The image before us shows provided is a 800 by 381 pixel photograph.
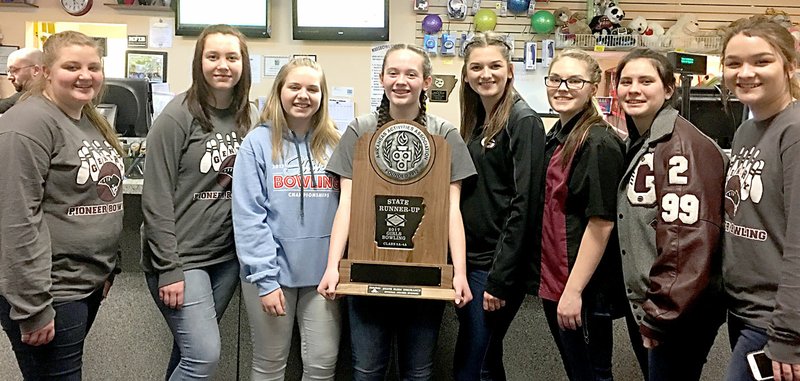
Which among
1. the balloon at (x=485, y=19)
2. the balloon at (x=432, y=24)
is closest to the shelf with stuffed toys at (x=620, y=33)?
the balloon at (x=485, y=19)

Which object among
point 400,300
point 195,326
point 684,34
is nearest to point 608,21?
point 684,34

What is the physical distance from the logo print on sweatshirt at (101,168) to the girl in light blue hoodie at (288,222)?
13.6 inches

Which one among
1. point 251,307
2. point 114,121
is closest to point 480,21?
point 114,121

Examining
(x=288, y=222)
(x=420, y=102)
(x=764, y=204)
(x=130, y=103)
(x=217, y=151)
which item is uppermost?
(x=130, y=103)

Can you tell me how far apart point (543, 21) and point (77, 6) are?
13.1ft

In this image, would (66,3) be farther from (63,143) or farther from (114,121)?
(63,143)

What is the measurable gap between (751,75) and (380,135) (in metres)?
1.01

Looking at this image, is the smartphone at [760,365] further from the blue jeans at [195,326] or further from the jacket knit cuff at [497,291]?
the blue jeans at [195,326]

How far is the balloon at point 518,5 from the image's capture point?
5.16 metres

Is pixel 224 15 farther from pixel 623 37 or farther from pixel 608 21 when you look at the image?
pixel 623 37

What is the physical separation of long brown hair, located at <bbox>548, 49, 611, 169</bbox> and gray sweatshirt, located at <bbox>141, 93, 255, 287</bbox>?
41.2 inches

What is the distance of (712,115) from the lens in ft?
11.0

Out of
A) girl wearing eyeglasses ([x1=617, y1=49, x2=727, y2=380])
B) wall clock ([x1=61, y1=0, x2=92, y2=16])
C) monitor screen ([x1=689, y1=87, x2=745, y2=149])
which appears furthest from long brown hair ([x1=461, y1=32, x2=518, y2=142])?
wall clock ([x1=61, y1=0, x2=92, y2=16])

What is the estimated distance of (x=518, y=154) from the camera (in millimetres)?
1818
